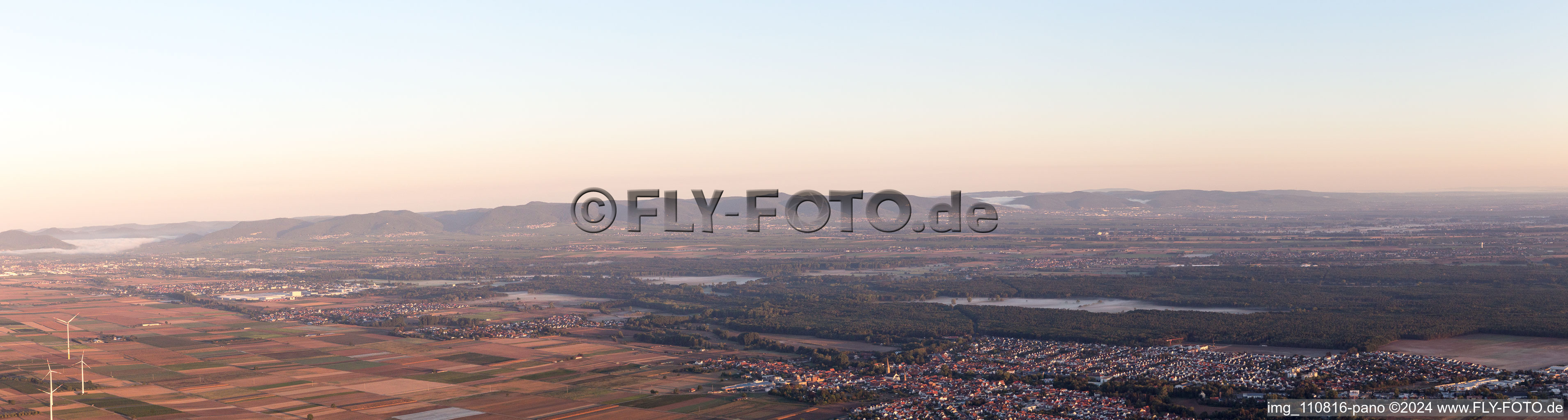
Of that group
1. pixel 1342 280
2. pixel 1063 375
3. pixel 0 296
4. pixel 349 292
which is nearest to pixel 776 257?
pixel 349 292

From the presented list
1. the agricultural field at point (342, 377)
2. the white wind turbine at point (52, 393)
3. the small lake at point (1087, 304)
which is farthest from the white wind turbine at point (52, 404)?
the small lake at point (1087, 304)

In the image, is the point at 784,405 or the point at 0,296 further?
the point at 0,296

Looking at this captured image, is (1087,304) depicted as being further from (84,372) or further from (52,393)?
(52,393)

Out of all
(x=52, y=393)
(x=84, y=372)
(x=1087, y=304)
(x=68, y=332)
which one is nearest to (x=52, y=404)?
(x=52, y=393)

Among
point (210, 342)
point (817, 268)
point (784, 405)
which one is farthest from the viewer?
point (817, 268)

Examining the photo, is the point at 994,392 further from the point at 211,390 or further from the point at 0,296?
the point at 0,296
